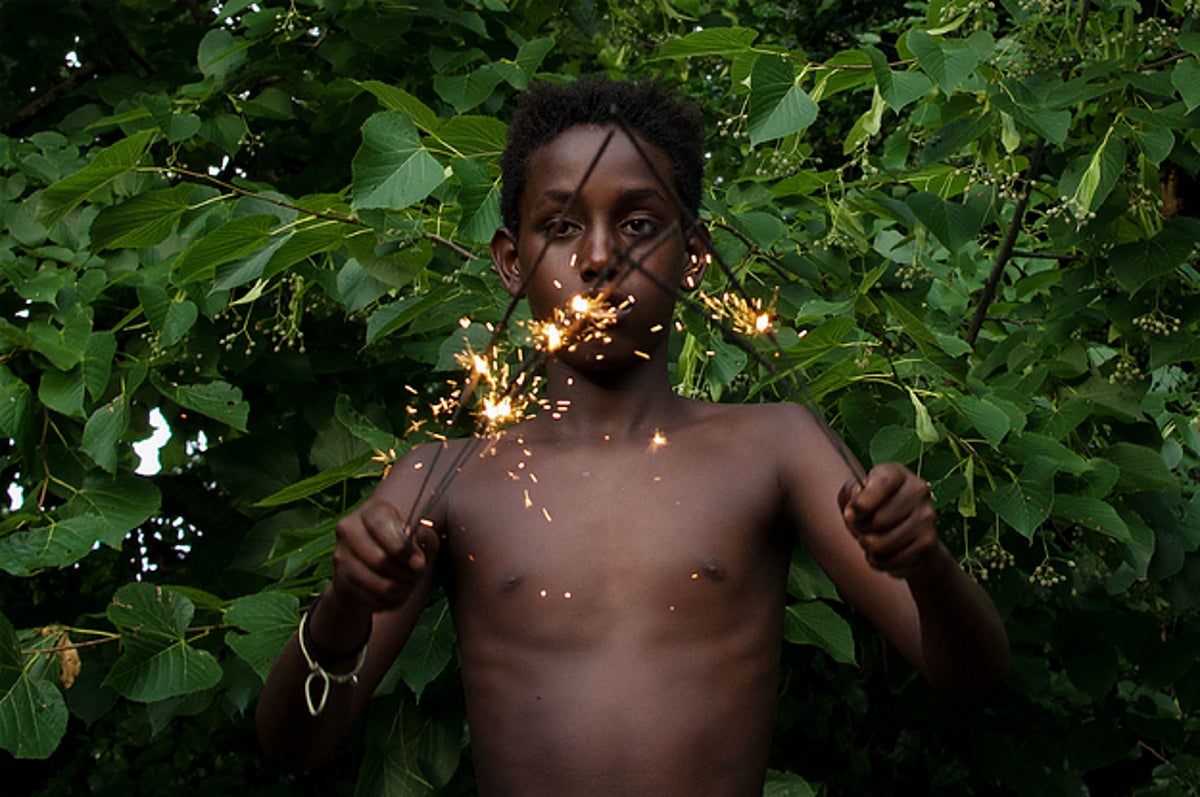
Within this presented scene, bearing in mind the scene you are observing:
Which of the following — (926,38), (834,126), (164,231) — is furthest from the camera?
(834,126)

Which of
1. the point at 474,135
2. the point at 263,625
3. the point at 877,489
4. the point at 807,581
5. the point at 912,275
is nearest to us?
the point at 877,489

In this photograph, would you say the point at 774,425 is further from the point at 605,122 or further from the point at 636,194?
the point at 605,122

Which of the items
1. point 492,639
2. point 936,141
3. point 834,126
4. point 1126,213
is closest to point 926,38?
point 936,141

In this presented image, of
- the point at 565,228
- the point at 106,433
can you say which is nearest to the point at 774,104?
the point at 565,228

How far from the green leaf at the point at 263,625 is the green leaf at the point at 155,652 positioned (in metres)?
0.09

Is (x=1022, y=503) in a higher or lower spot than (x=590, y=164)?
lower

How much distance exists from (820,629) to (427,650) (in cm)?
58

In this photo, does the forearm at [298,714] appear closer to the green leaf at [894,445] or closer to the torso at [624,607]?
the torso at [624,607]

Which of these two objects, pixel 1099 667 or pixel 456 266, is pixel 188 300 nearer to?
pixel 456 266

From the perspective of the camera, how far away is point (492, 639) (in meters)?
1.68

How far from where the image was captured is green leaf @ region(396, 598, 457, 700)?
2131 mm

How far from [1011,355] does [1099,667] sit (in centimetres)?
60

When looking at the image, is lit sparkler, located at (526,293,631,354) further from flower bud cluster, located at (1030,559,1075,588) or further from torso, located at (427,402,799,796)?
flower bud cluster, located at (1030,559,1075,588)

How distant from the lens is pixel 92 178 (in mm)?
2307
